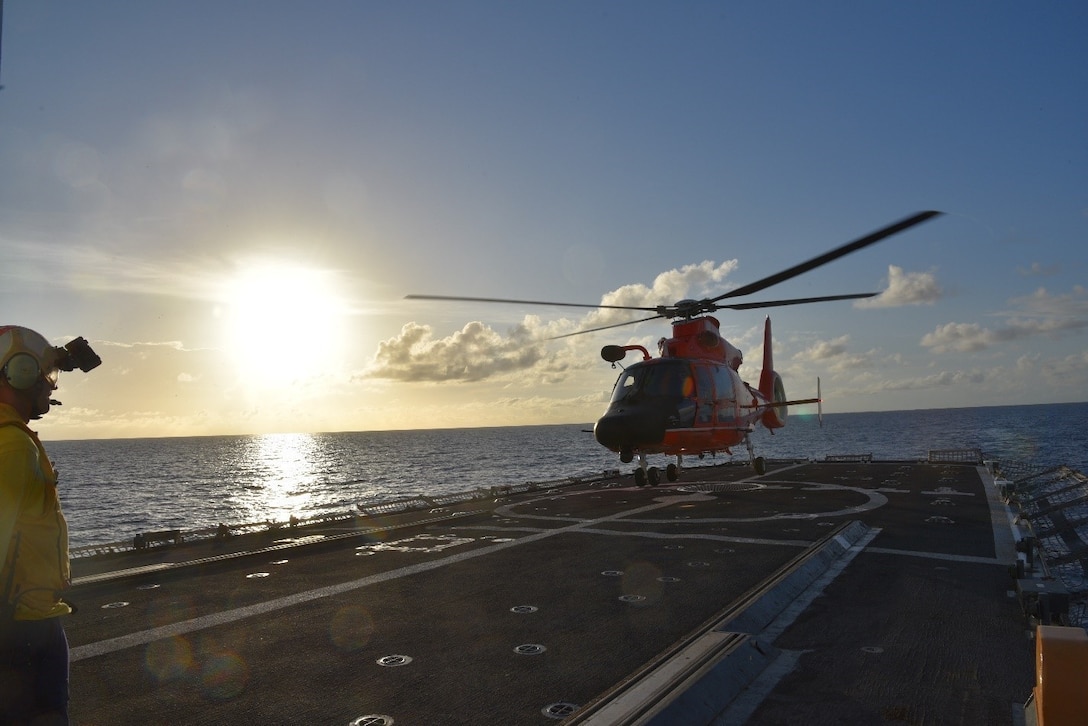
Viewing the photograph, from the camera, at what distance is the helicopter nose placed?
68.6ft

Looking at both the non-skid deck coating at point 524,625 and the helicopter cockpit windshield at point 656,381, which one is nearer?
the non-skid deck coating at point 524,625

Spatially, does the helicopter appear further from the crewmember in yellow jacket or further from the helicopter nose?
the crewmember in yellow jacket

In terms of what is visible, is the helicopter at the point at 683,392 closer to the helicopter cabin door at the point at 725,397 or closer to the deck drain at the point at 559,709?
the helicopter cabin door at the point at 725,397

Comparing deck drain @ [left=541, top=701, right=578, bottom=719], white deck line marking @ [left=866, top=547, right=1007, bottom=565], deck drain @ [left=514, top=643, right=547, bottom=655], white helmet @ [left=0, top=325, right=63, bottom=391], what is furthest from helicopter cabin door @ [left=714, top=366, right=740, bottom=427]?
white helmet @ [left=0, top=325, right=63, bottom=391]

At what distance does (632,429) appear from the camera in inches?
822

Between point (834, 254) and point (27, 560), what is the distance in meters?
15.3

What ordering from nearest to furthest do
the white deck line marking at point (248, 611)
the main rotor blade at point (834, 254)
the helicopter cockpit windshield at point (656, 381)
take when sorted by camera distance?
the white deck line marking at point (248, 611), the main rotor blade at point (834, 254), the helicopter cockpit windshield at point (656, 381)

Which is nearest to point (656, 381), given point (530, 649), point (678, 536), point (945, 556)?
point (678, 536)

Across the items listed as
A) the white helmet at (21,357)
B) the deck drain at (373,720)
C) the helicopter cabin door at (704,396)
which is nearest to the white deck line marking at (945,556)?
the helicopter cabin door at (704,396)

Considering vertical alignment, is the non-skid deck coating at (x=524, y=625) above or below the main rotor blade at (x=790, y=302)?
below

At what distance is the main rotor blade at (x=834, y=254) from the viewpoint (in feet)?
41.2

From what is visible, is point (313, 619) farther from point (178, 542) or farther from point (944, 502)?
point (944, 502)

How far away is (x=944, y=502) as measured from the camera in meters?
22.1

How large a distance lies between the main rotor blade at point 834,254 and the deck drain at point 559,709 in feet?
33.9
